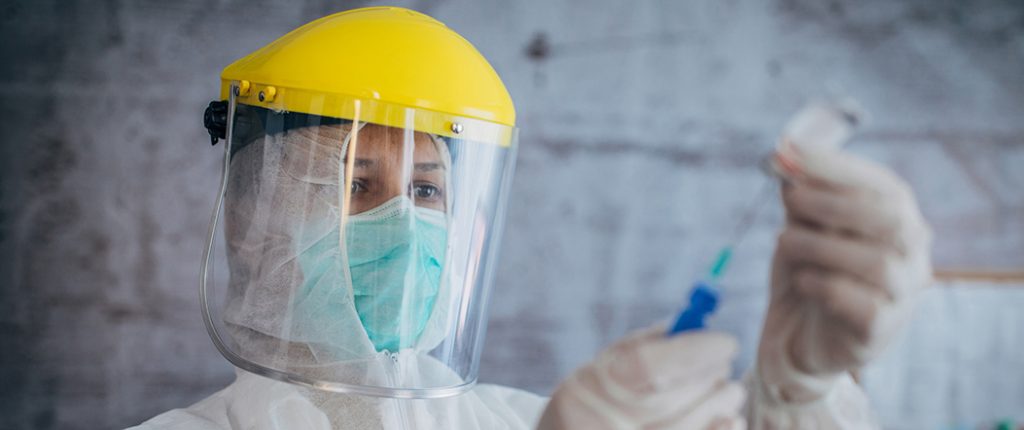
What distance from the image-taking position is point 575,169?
2201 mm

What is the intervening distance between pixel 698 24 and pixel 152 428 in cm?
175

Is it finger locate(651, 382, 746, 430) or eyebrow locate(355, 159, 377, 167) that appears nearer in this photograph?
finger locate(651, 382, 746, 430)

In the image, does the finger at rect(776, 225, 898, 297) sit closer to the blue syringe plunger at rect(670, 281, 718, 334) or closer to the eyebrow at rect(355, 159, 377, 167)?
the blue syringe plunger at rect(670, 281, 718, 334)

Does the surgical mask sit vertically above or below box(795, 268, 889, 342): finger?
below

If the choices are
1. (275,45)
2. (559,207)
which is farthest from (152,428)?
(559,207)

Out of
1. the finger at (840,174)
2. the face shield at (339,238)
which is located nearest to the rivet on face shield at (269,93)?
the face shield at (339,238)

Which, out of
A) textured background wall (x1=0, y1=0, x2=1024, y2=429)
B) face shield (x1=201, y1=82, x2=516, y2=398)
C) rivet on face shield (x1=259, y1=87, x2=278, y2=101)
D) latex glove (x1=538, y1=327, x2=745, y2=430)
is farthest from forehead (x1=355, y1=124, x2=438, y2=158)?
textured background wall (x1=0, y1=0, x2=1024, y2=429)

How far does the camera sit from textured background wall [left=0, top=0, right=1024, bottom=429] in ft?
6.06

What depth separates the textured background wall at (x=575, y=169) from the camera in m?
1.85

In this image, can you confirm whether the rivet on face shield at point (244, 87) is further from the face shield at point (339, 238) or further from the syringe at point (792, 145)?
the syringe at point (792, 145)

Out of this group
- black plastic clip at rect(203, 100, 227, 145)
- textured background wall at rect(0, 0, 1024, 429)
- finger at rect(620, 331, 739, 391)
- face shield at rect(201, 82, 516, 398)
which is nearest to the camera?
finger at rect(620, 331, 739, 391)

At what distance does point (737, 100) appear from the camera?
7.56ft

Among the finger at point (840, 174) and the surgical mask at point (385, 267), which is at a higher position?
the finger at point (840, 174)

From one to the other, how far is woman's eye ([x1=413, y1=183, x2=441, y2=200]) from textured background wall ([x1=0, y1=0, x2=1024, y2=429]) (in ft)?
2.95
